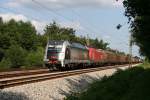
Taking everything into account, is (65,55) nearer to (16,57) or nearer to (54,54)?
(54,54)

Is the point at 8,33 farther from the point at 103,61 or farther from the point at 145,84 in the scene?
the point at 145,84

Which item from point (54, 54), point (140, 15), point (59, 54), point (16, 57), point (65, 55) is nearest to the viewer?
point (140, 15)

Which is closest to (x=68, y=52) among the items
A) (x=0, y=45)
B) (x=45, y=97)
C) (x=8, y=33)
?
(x=45, y=97)

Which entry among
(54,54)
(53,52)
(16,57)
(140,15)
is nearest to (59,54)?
(54,54)

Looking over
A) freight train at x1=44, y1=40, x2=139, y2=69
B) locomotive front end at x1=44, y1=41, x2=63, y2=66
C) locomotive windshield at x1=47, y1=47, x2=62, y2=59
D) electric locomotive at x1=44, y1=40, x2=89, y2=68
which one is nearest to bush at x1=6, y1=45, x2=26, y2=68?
freight train at x1=44, y1=40, x2=139, y2=69

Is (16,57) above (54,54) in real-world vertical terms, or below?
above

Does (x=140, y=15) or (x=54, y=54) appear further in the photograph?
(x=54, y=54)

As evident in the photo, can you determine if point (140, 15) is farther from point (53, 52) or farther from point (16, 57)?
point (16, 57)

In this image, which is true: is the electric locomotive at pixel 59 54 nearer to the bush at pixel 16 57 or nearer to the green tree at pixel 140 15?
the bush at pixel 16 57

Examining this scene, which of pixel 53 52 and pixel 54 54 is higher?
pixel 53 52

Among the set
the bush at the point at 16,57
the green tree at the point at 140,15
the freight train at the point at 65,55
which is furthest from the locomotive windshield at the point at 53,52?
the green tree at the point at 140,15

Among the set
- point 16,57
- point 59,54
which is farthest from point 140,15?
point 16,57

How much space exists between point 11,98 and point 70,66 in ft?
97.5

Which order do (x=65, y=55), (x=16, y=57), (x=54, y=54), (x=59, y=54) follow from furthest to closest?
(x=16, y=57) → (x=65, y=55) → (x=54, y=54) → (x=59, y=54)
